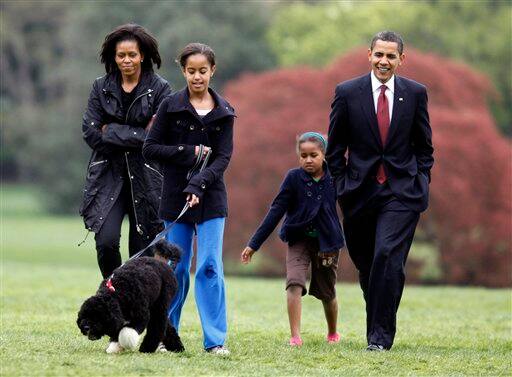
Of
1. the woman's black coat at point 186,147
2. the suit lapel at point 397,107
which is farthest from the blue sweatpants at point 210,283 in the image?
the suit lapel at point 397,107

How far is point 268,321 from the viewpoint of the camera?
13961 millimetres

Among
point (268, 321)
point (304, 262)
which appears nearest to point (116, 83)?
point (304, 262)

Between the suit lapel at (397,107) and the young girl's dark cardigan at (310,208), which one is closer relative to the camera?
the suit lapel at (397,107)

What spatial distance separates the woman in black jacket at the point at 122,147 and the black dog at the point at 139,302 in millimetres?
734

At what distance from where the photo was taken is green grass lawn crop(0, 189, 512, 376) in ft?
28.0

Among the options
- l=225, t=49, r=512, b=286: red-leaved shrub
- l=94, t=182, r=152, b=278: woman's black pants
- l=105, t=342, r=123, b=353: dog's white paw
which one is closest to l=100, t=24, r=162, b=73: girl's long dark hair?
l=94, t=182, r=152, b=278: woman's black pants

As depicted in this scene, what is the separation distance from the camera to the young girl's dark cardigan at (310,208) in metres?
10.3

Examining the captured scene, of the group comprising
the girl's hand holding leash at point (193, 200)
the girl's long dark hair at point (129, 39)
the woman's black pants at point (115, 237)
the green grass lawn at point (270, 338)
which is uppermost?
the girl's long dark hair at point (129, 39)

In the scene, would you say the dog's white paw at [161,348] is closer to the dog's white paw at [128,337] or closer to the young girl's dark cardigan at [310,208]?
the dog's white paw at [128,337]

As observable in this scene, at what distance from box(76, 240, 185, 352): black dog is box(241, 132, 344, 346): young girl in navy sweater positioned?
1.32 metres

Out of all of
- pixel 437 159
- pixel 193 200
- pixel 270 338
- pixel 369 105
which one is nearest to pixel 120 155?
pixel 193 200

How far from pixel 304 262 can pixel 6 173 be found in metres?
A: 70.7

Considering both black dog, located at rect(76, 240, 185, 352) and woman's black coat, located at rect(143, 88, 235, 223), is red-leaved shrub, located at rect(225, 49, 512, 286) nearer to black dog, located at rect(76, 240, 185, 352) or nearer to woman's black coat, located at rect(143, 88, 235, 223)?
woman's black coat, located at rect(143, 88, 235, 223)

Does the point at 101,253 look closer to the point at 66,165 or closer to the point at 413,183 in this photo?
the point at 413,183
